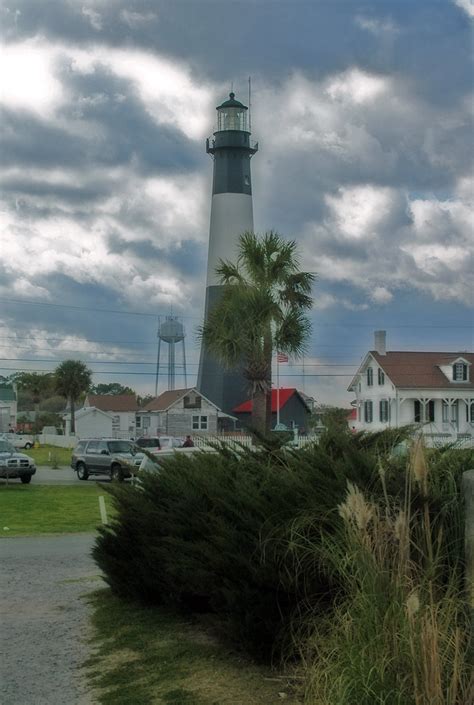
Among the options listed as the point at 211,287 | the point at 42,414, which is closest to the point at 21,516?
the point at 211,287

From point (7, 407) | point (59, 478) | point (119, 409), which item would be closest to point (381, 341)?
point (59, 478)

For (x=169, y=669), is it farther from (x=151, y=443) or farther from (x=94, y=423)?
(x=94, y=423)

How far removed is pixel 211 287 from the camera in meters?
56.1

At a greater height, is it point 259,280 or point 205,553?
point 259,280

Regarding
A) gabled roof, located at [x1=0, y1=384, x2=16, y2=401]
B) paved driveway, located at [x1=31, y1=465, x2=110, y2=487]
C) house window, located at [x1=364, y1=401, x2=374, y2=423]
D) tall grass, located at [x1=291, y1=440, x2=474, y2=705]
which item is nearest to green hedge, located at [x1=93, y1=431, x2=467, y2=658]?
tall grass, located at [x1=291, y1=440, x2=474, y2=705]

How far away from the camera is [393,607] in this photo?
16.5ft

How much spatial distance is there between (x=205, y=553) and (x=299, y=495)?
79cm

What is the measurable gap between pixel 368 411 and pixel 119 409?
32.1 metres

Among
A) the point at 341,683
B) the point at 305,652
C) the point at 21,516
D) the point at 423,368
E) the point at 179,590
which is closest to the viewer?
the point at 341,683

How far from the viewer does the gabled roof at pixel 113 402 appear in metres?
83.5

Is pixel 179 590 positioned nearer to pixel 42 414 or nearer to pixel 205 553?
pixel 205 553

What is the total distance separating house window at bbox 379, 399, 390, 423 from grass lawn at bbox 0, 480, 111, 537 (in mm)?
26136

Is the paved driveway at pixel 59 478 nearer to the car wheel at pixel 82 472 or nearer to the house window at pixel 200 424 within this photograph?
the car wheel at pixel 82 472

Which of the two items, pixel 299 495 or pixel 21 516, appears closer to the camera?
pixel 299 495
